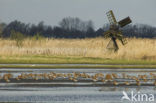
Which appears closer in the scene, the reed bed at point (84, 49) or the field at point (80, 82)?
the field at point (80, 82)

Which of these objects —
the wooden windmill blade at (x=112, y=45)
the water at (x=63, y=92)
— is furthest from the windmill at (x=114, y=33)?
the water at (x=63, y=92)

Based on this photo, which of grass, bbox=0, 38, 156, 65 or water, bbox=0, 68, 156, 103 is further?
grass, bbox=0, 38, 156, 65

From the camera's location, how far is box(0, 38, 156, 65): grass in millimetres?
31297

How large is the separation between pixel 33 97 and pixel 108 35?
2685cm

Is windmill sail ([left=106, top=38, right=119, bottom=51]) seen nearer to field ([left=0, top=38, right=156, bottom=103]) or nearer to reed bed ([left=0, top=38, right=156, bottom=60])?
reed bed ([left=0, top=38, right=156, bottom=60])

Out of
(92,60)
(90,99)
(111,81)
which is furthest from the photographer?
(92,60)

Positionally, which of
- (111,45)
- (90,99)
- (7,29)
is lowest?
(90,99)

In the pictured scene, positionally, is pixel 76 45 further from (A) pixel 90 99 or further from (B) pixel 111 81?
(A) pixel 90 99

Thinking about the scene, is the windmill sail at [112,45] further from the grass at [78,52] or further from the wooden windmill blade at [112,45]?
the grass at [78,52]

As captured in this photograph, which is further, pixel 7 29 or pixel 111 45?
pixel 7 29

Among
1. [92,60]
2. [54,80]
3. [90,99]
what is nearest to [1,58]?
[92,60]

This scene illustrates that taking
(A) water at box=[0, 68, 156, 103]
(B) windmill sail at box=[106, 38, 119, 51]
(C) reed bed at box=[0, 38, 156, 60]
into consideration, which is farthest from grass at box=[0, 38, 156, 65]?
(A) water at box=[0, 68, 156, 103]

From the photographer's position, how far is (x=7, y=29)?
95.4 meters

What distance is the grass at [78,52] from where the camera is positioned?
103ft
